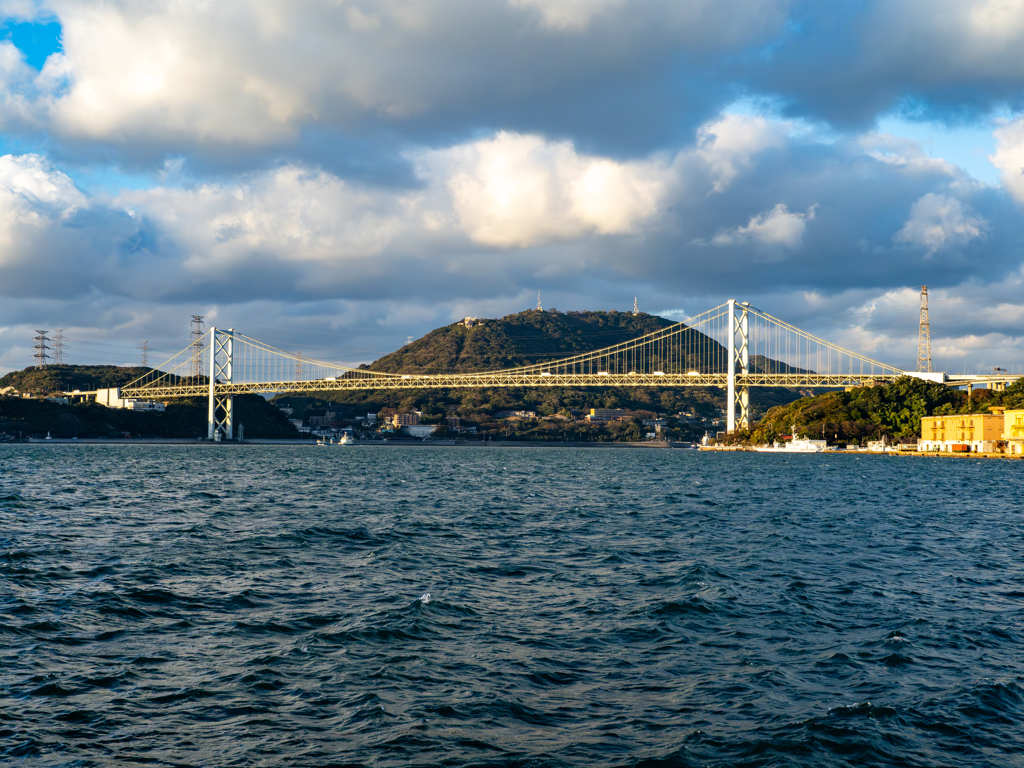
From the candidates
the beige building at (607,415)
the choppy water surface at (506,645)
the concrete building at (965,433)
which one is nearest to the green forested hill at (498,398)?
the beige building at (607,415)

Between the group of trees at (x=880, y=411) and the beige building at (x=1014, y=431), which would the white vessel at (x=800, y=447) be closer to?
the group of trees at (x=880, y=411)

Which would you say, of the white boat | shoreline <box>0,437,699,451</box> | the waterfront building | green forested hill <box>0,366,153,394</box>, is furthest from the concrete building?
green forested hill <box>0,366,153,394</box>

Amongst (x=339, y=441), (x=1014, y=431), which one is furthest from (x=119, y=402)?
(x=1014, y=431)

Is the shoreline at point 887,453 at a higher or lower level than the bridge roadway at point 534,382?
lower

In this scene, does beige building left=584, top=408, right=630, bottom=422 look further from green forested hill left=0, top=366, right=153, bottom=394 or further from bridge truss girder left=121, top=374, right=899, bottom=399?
green forested hill left=0, top=366, right=153, bottom=394

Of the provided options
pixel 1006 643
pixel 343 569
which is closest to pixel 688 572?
pixel 1006 643

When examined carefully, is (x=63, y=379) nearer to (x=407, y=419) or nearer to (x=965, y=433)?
(x=407, y=419)
